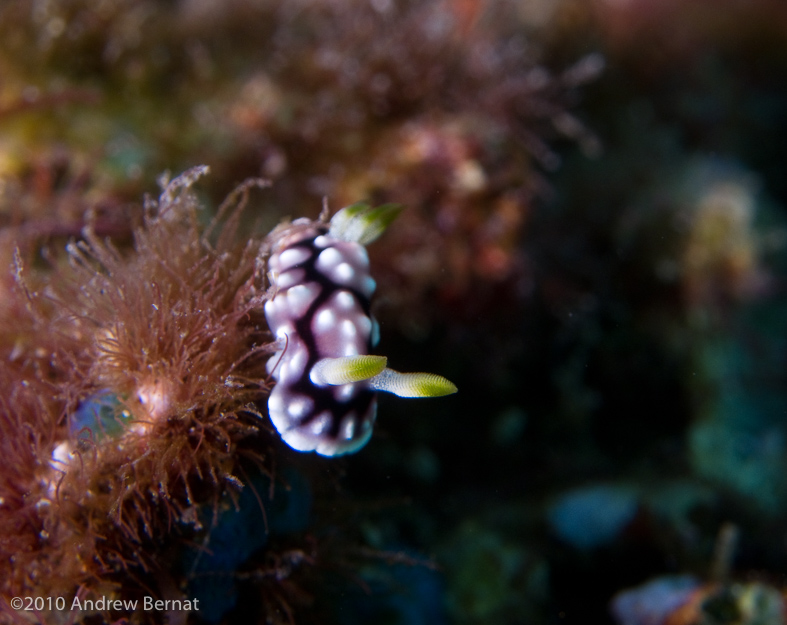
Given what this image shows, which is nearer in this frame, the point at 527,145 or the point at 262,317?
the point at 262,317

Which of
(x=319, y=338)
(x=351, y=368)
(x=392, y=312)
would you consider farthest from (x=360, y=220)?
(x=392, y=312)

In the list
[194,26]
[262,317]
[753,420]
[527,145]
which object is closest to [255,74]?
[194,26]

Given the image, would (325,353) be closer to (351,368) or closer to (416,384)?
(351,368)

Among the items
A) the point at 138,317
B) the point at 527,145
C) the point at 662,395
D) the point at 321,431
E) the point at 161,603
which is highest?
the point at 527,145

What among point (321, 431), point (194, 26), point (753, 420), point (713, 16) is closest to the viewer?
point (321, 431)

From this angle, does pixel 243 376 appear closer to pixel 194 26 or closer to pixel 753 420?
pixel 194 26

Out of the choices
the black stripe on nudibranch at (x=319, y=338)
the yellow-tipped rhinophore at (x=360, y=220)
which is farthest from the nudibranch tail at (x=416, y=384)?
the yellow-tipped rhinophore at (x=360, y=220)

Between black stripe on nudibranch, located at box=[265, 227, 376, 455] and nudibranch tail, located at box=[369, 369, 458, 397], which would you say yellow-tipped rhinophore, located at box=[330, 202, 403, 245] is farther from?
nudibranch tail, located at box=[369, 369, 458, 397]

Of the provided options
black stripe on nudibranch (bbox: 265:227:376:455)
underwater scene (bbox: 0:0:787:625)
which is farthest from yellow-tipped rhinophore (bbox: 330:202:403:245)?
black stripe on nudibranch (bbox: 265:227:376:455)

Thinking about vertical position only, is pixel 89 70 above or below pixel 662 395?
above
